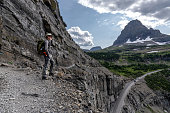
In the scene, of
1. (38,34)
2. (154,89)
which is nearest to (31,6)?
(38,34)

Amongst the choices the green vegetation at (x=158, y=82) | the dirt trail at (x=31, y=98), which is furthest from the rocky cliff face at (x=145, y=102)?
the dirt trail at (x=31, y=98)

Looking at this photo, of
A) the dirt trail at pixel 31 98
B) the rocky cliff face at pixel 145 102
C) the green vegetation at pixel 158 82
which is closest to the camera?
the dirt trail at pixel 31 98

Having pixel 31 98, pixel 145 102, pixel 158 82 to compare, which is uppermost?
pixel 31 98

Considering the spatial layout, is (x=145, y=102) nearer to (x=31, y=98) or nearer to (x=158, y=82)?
(x=158, y=82)

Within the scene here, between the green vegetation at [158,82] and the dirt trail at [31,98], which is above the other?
the dirt trail at [31,98]

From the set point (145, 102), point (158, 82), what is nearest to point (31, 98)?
point (145, 102)

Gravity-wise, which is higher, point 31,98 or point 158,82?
point 31,98

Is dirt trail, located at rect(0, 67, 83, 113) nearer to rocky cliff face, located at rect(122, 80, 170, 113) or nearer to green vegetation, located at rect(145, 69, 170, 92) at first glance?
rocky cliff face, located at rect(122, 80, 170, 113)

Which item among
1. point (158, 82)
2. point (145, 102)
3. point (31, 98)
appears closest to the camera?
point (31, 98)

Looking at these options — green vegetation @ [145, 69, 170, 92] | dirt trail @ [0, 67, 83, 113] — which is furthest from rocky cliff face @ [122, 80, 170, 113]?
dirt trail @ [0, 67, 83, 113]

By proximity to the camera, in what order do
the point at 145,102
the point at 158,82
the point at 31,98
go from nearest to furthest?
the point at 31,98
the point at 145,102
the point at 158,82

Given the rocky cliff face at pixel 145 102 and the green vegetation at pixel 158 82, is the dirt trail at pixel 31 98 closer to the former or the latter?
the rocky cliff face at pixel 145 102

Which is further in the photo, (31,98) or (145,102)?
(145,102)

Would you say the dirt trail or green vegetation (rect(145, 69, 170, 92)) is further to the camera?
green vegetation (rect(145, 69, 170, 92))
